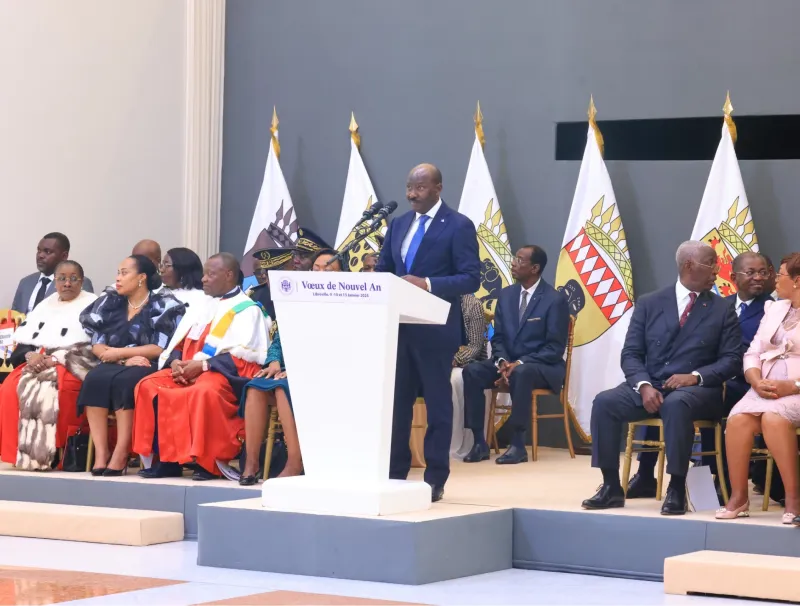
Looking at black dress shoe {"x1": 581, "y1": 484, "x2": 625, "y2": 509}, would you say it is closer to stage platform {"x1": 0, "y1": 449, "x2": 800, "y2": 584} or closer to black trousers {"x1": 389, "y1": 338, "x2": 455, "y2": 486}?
stage platform {"x1": 0, "y1": 449, "x2": 800, "y2": 584}

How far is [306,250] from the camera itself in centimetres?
764

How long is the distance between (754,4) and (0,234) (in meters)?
5.01

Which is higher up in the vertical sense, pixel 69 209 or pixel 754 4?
pixel 754 4

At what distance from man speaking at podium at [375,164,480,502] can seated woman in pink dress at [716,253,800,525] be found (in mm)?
1173

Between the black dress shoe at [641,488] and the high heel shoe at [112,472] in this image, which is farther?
the high heel shoe at [112,472]

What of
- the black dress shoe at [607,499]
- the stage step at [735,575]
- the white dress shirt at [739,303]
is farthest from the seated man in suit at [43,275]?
the stage step at [735,575]

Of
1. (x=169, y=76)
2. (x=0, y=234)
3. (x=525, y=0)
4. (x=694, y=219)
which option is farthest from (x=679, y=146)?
(x=0, y=234)

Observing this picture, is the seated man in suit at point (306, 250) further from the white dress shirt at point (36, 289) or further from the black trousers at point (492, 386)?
the white dress shirt at point (36, 289)

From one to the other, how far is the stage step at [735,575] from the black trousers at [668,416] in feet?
2.11

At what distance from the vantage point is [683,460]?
17.0ft

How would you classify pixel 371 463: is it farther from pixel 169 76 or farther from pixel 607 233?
pixel 169 76

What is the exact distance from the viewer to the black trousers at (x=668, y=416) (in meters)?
5.20

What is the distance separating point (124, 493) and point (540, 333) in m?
2.66

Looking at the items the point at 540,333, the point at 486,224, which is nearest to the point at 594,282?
the point at 540,333
